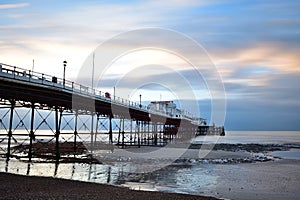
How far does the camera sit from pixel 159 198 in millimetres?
15422

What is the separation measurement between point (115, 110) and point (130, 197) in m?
36.9

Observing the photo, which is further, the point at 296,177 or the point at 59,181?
the point at 296,177

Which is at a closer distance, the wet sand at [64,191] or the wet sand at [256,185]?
the wet sand at [64,191]

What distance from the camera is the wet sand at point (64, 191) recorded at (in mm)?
15109

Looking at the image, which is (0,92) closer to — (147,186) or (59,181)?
(59,181)

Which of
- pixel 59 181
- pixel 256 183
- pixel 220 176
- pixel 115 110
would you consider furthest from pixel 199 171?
pixel 115 110

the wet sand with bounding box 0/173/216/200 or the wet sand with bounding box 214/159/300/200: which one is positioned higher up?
the wet sand with bounding box 0/173/216/200

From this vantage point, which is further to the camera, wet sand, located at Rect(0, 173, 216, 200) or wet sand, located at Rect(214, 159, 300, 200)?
wet sand, located at Rect(214, 159, 300, 200)

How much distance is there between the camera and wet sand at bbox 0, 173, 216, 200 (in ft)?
49.6

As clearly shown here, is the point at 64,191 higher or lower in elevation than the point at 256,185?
higher

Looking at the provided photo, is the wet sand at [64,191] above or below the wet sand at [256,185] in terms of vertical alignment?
above

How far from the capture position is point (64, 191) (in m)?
16.2

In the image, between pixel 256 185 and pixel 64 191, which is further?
pixel 256 185

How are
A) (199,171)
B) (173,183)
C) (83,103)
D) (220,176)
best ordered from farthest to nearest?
(83,103) < (199,171) < (220,176) < (173,183)
